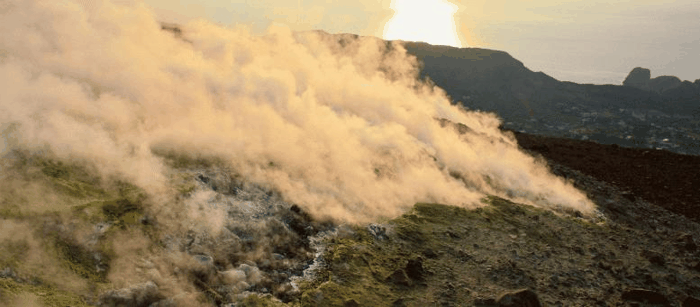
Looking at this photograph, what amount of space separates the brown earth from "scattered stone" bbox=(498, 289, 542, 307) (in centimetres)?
1356

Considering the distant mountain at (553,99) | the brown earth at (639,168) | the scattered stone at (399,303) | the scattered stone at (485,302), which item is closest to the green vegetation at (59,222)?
the scattered stone at (399,303)

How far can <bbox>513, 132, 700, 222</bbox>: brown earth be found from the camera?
18.9 metres

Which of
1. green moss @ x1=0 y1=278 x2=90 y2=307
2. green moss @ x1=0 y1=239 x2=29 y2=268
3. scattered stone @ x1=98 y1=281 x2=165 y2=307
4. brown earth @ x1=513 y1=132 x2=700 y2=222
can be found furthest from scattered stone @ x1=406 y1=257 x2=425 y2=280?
brown earth @ x1=513 y1=132 x2=700 y2=222

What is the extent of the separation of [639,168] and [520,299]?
67.4ft

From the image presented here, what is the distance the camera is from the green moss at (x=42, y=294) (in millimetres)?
4516

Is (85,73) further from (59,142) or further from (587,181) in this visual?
(587,181)

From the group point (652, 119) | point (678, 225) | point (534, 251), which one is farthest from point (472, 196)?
point (652, 119)

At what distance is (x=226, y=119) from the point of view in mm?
10336

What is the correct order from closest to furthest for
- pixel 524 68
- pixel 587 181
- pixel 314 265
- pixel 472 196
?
pixel 314 265, pixel 472 196, pixel 587 181, pixel 524 68

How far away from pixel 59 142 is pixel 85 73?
268cm

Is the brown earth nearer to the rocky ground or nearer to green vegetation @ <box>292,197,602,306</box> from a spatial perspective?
the rocky ground

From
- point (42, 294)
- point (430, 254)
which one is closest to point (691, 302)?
point (430, 254)

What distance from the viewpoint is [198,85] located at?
11.1 metres

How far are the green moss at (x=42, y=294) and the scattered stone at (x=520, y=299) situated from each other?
6.05m
